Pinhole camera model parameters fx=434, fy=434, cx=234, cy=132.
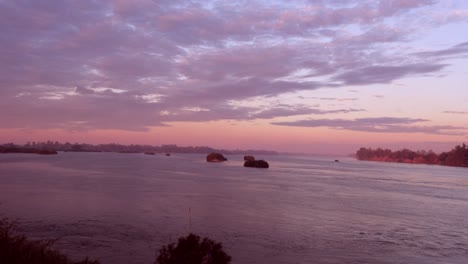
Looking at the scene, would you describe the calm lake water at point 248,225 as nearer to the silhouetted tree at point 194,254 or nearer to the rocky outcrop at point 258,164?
the silhouetted tree at point 194,254

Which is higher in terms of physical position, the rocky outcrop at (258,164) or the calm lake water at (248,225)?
the rocky outcrop at (258,164)

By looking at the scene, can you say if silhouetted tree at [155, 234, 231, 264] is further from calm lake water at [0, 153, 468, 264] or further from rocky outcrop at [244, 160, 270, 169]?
rocky outcrop at [244, 160, 270, 169]

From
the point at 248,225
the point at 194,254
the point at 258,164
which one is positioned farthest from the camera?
the point at 258,164

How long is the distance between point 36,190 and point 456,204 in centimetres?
4887

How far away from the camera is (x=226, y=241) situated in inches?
980

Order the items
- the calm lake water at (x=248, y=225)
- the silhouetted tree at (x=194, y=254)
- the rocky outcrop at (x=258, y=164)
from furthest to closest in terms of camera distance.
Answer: the rocky outcrop at (x=258, y=164), the calm lake water at (x=248, y=225), the silhouetted tree at (x=194, y=254)

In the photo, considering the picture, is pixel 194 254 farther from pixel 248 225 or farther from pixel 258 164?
pixel 258 164

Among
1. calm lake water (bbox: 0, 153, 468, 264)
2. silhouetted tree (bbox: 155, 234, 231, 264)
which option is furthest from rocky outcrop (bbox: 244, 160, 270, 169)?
silhouetted tree (bbox: 155, 234, 231, 264)

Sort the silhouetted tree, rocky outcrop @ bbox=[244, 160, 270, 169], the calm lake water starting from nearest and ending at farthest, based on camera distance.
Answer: the silhouetted tree
the calm lake water
rocky outcrop @ bbox=[244, 160, 270, 169]

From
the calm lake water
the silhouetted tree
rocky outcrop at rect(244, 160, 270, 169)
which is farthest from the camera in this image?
rocky outcrop at rect(244, 160, 270, 169)

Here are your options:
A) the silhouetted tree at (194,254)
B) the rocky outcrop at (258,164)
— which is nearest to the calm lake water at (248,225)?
the silhouetted tree at (194,254)

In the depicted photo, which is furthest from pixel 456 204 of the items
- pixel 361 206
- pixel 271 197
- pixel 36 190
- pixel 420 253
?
pixel 36 190

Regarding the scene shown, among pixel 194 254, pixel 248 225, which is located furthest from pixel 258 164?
pixel 194 254

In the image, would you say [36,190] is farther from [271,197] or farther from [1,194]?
[271,197]
